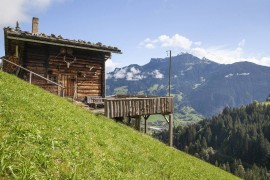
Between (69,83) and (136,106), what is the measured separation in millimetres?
10092

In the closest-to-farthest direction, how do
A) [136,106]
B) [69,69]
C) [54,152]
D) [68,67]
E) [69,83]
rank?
[54,152]
[136,106]
[68,67]
[69,83]
[69,69]

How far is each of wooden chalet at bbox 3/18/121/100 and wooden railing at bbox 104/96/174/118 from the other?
6.22 meters

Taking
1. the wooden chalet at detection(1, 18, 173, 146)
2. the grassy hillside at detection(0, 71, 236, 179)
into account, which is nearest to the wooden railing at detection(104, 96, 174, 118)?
the wooden chalet at detection(1, 18, 173, 146)

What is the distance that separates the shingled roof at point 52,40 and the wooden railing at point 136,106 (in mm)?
9341

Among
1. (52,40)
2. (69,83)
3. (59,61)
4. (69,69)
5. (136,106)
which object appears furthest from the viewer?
(69,69)

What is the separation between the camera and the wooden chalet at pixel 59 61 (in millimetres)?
32094

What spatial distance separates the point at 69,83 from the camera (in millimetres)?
35719

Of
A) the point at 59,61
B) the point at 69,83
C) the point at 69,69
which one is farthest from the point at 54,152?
the point at 69,69

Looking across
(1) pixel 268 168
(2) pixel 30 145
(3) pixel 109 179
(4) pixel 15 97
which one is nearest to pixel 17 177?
(2) pixel 30 145

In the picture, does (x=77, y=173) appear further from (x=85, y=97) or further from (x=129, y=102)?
(x=85, y=97)

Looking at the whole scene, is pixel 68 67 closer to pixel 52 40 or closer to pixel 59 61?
pixel 59 61

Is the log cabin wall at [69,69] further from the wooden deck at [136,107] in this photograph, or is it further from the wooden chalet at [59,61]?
the wooden deck at [136,107]

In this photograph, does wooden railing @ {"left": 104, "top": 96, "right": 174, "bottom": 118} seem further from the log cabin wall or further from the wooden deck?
the log cabin wall

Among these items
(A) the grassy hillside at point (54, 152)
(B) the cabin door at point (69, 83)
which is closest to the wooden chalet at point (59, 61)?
(B) the cabin door at point (69, 83)
